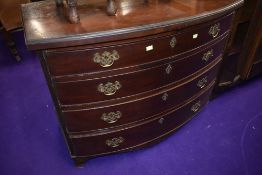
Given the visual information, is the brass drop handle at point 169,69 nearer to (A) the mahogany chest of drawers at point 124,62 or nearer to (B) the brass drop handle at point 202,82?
(A) the mahogany chest of drawers at point 124,62

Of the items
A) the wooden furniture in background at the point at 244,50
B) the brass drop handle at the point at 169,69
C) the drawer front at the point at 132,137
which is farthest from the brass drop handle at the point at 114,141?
the wooden furniture in background at the point at 244,50

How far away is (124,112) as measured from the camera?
4.68 ft

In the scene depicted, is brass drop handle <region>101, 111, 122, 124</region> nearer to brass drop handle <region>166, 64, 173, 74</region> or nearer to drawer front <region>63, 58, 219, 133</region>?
drawer front <region>63, 58, 219, 133</region>

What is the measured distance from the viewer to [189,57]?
1441 mm

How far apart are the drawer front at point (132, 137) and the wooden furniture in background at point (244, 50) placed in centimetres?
55

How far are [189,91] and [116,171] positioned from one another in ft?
2.64

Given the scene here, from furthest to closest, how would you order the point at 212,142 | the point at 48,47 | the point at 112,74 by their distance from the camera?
the point at 212,142 < the point at 112,74 < the point at 48,47

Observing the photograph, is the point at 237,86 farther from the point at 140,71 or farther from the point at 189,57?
the point at 140,71

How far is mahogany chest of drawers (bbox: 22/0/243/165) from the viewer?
1112mm

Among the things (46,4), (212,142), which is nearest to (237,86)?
(212,142)

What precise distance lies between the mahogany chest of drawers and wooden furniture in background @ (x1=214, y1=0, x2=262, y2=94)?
413 millimetres

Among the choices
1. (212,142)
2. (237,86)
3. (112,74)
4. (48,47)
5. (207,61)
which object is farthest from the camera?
(237,86)

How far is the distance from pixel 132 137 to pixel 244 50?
136 cm

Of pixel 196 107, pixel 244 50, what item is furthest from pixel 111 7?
pixel 244 50
